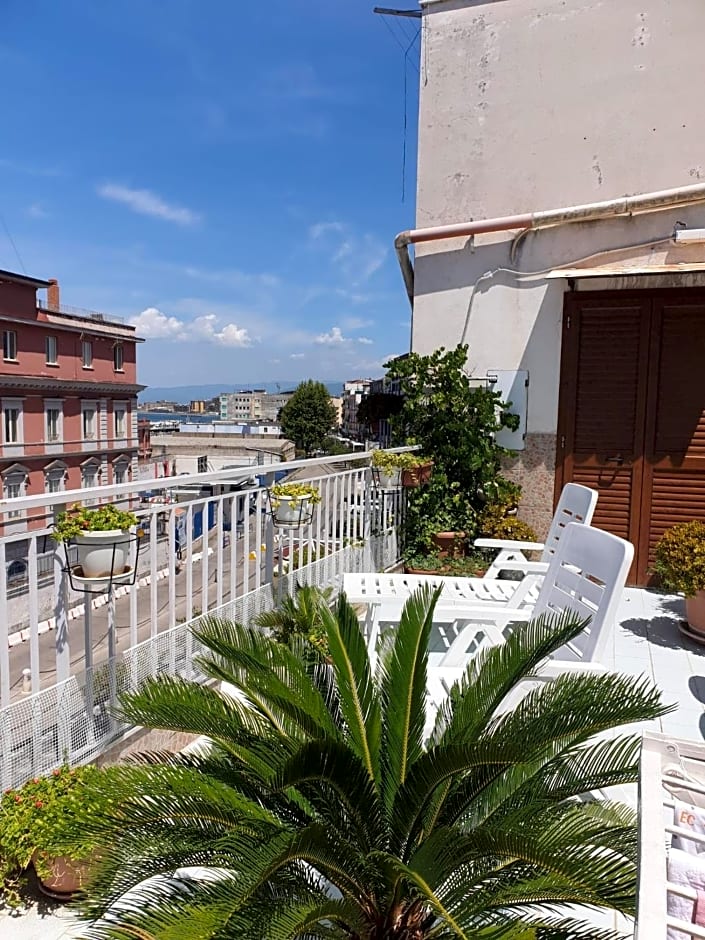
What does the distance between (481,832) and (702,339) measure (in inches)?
191

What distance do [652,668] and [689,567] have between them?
714 millimetres

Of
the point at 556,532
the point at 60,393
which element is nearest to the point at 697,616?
the point at 556,532

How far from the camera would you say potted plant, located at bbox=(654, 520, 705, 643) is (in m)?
4.14

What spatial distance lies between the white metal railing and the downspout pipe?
277 centimetres

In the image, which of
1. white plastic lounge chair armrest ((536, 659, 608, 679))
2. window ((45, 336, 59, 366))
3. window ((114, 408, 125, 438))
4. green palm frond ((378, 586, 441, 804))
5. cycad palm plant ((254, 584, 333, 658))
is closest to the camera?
green palm frond ((378, 586, 441, 804))

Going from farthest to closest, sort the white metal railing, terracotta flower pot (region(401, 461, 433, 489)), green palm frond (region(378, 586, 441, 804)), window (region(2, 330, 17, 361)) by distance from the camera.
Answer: window (region(2, 330, 17, 361)) → terracotta flower pot (region(401, 461, 433, 489)) → the white metal railing → green palm frond (region(378, 586, 441, 804))

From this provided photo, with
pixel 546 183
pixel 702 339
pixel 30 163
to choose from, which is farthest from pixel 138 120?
pixel 702 339

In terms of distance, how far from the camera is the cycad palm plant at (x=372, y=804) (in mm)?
1412

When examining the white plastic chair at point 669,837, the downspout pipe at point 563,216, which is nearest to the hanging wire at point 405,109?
the downspout pipe at point 563,216

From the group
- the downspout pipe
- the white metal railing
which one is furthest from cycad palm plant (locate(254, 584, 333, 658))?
the downspout pipe

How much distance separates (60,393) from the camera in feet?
109

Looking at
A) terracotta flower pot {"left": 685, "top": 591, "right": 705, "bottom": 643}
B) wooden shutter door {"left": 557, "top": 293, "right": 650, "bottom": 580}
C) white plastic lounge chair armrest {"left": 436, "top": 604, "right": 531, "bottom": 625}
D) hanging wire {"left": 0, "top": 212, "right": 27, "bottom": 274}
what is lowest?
terracotta flower pot {"left": 685, "top": 591, "right": 705, "bottom": 643}

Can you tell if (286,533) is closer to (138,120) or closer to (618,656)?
(618,656)

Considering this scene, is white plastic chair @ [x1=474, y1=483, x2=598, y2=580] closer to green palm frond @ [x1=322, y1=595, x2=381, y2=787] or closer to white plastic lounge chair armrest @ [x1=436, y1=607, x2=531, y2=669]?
white plastic lounge chair armrest @ [x1=436, y1=607, x2=531, y2=669]
